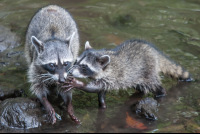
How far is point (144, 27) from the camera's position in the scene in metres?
9.27

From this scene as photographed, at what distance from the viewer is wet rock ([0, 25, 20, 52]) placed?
835 centimetres

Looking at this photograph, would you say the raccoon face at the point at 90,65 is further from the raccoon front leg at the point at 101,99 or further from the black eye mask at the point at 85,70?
the raccoon front leg at the point at 101,99

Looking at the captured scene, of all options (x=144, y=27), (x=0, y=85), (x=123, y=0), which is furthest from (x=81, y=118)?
(x=123, y=0)

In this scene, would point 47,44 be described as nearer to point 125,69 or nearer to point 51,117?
point 51,117

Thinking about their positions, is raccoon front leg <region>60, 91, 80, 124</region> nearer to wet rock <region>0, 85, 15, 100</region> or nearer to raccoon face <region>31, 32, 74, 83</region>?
raccoon face <region>31, 32, 74, 83</region>

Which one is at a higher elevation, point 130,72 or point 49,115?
point 130,72

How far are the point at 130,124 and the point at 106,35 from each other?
4.20 meters

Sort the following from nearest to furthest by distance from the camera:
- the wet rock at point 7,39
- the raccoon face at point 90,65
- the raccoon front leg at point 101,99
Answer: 1. the raccoon face at point 90,65
2. the raccoon front leg at point 101,99
3. the wet rock at point 7,39

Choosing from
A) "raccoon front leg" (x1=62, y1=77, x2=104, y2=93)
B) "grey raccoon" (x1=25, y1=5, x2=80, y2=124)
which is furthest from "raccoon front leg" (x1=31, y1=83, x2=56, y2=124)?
"raccoon front leg" (x1=62, y1=77, x2=104, y2=93)

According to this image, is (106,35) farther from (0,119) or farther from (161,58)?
(0,119)

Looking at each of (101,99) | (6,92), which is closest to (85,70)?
(101,99)

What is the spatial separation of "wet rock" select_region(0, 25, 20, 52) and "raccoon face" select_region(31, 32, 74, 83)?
3.37 metres

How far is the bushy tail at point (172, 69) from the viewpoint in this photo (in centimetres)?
662

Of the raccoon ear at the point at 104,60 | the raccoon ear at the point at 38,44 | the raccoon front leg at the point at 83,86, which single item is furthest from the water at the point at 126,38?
the raccoon ear at the point at 38,44
